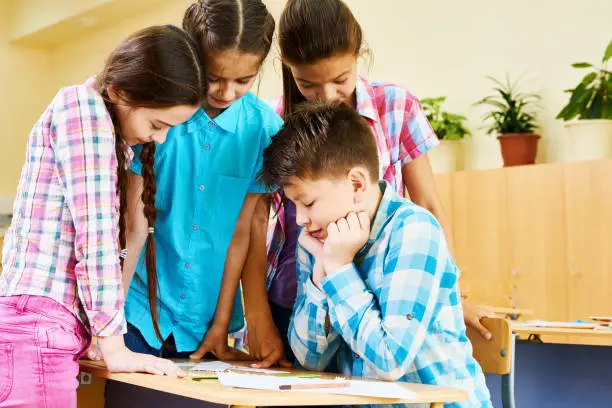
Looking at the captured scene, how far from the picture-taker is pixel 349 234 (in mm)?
1429

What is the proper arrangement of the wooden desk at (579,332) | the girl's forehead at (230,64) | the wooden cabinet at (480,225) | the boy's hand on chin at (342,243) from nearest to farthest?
the boy's hand on chin at (342,243)
the girl's forehead at (230,64)
the wooden desk at (579,332)
the wooden cabinet at (480,225)

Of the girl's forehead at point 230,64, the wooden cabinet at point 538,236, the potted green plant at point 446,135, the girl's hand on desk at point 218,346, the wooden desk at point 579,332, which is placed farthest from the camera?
the potted green plant at point 446,135

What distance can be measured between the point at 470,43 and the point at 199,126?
443 centimetres

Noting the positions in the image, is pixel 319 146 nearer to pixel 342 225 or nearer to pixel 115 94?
pixel 342 225

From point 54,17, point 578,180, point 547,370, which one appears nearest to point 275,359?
point 547,370

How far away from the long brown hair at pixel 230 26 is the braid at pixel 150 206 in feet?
0.84

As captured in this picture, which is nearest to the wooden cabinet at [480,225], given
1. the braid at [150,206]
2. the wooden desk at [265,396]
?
the braid at [150,206]

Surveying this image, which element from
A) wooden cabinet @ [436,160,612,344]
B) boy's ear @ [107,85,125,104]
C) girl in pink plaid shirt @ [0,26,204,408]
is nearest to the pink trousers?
girl in pink plaid shirt @ [0,26,204,408]

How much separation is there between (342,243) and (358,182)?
0.15 metres

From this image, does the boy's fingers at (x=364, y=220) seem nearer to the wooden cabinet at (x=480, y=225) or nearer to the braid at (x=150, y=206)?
the braid at (x=150, y=206)

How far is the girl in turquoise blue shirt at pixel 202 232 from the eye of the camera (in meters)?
1.69

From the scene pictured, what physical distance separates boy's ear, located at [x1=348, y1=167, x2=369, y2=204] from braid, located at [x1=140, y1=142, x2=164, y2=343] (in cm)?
44

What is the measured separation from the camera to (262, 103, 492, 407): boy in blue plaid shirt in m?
1.36

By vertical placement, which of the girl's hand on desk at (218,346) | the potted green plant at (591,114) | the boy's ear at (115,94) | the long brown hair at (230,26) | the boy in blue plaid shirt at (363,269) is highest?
the potted green plant at (591,114)
